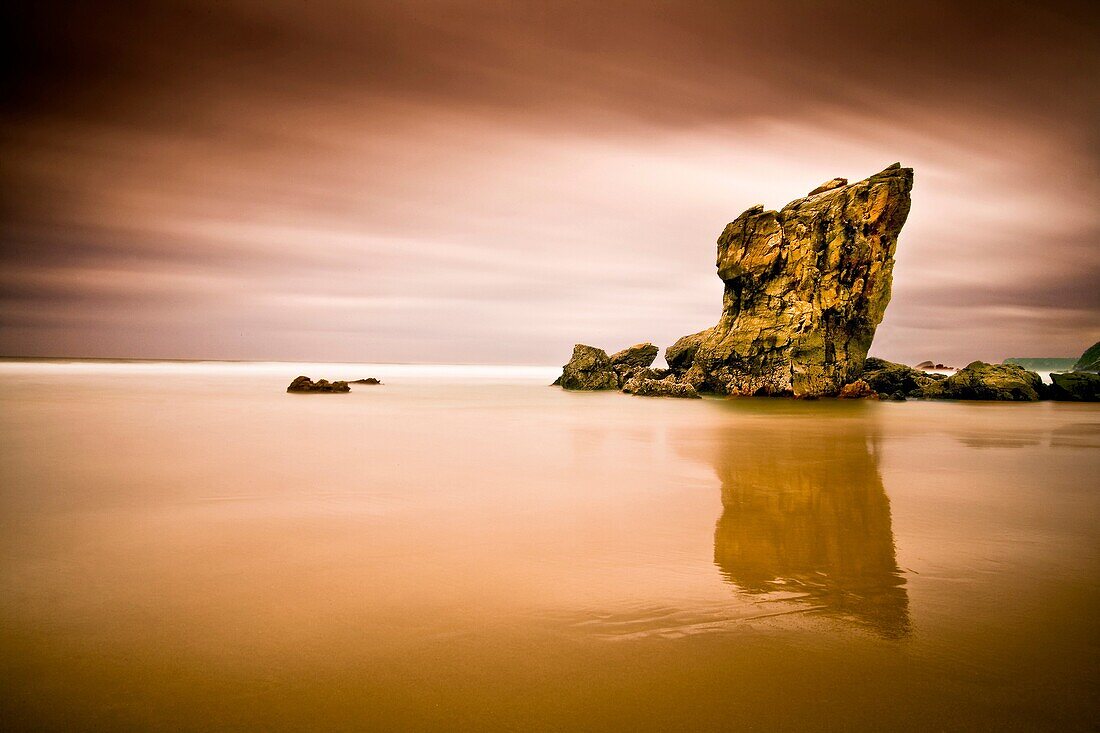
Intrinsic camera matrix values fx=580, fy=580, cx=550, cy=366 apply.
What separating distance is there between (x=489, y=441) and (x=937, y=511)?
28.6 ft

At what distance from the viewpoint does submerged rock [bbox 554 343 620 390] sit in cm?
4003

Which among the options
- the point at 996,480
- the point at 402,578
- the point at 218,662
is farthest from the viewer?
the point at 996,480

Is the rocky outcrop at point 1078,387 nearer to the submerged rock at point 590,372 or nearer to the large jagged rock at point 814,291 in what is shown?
the large jagged rock at point 814,291

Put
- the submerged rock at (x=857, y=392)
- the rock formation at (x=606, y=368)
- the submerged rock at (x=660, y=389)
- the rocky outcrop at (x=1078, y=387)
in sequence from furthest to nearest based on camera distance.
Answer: the rock formation at (x=606, y=368) < the submerged rock at (x=857, y=392) < the submerged rock at (x=660, y=389) < the rocky outcrop at (x=1078, y=387)

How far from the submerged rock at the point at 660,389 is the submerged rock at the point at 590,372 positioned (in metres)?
4.75

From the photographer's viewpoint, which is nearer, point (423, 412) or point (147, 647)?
point (147, 647)

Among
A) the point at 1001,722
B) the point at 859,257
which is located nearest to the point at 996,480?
the point at 1001,722

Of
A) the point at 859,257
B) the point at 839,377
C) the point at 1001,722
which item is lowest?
the point at 1001,722

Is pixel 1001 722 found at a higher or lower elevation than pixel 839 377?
lower

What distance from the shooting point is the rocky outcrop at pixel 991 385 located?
30000 millimetres

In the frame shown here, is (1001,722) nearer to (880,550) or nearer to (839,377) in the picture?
(880,550)

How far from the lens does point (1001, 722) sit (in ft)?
8.55

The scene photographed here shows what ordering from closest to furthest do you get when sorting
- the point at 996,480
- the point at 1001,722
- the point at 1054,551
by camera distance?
1. the point at 1001,722
2. the point at 1054,551
3. the point at 996,480

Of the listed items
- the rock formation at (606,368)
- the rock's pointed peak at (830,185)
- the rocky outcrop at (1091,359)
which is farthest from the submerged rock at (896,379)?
the rocky outcrop at (1091,359)
